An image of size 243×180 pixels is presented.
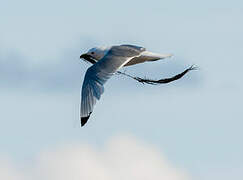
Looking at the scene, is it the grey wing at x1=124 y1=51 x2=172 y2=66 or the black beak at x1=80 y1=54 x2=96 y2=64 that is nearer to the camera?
the grey wing at x1=124 y1=51 x2=172 y2=66

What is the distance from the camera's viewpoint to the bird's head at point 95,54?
2178 centimetres

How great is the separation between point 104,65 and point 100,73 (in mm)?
439

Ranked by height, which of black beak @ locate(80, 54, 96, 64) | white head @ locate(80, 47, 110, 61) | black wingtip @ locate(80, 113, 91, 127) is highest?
white head @ locate(80, 47, 110, 61)

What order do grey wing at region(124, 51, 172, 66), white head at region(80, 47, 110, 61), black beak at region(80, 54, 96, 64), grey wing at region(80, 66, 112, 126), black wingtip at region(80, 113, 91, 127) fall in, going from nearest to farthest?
1. black wingtip at region(80, 113, 91, 127)
2. grey wing at region(80, 66, 112, 126)
3. grey wing at region(124, 51, 172, 66)
4. white head at region(80, 47, 110, 61)
5. black beak at region(80, 54, 96, 64)

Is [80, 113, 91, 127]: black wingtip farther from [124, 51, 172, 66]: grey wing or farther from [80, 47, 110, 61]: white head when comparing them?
[80, 47, 110, 61]: white head

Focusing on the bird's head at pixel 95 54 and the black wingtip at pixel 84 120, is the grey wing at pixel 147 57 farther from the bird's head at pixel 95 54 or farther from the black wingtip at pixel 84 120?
the black wingtip at pixel 84 120

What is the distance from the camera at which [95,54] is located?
71.7 ft

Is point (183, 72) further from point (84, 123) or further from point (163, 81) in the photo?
point (84, 123)

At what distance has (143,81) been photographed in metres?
20.2

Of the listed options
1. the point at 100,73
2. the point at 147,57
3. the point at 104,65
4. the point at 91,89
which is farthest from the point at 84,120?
the point at 147,57

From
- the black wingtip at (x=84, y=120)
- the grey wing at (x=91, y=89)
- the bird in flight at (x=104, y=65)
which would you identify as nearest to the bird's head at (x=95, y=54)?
the bird in flight at (x=104, y=65)

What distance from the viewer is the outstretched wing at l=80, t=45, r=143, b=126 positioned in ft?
62.5

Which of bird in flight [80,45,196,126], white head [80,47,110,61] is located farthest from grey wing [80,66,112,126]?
white head [80,47,110,61]

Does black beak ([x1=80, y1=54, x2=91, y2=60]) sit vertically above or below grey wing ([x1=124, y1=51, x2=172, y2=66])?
below
